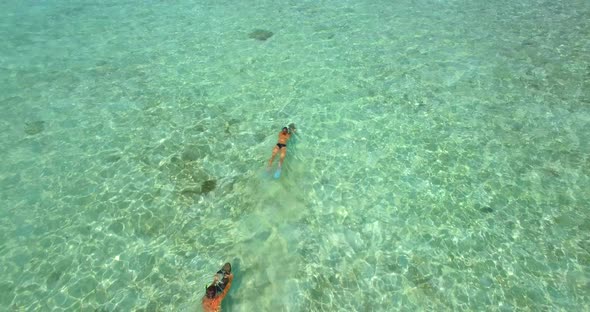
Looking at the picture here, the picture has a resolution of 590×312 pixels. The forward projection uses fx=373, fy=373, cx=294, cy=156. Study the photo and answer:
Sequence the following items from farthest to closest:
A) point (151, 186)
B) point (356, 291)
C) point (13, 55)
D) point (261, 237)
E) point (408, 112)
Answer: point (13, 55)
point (408, 112)
point (151, 186)
point (261, 237)
point (356, 291)

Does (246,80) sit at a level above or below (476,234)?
above

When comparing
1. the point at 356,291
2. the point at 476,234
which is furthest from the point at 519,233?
the point at 356,291

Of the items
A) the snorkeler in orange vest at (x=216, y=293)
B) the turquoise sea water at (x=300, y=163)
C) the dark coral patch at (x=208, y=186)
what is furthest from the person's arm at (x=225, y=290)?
the dark coral patch at (x=208, y=186)

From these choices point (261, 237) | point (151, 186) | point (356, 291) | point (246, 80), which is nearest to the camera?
point (356, 291)

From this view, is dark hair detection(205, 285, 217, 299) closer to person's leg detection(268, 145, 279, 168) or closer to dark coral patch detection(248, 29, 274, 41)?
person's leg detection(268, 145, 279, 168)

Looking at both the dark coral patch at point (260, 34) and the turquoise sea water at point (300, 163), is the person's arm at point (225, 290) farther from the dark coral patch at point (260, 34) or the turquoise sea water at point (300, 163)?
the dark coral patch at point (260, 34)

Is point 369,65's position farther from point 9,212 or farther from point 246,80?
point 9,212

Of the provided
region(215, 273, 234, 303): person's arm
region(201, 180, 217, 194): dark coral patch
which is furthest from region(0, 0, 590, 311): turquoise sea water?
region(215, 273, 234, 303): person's arm
